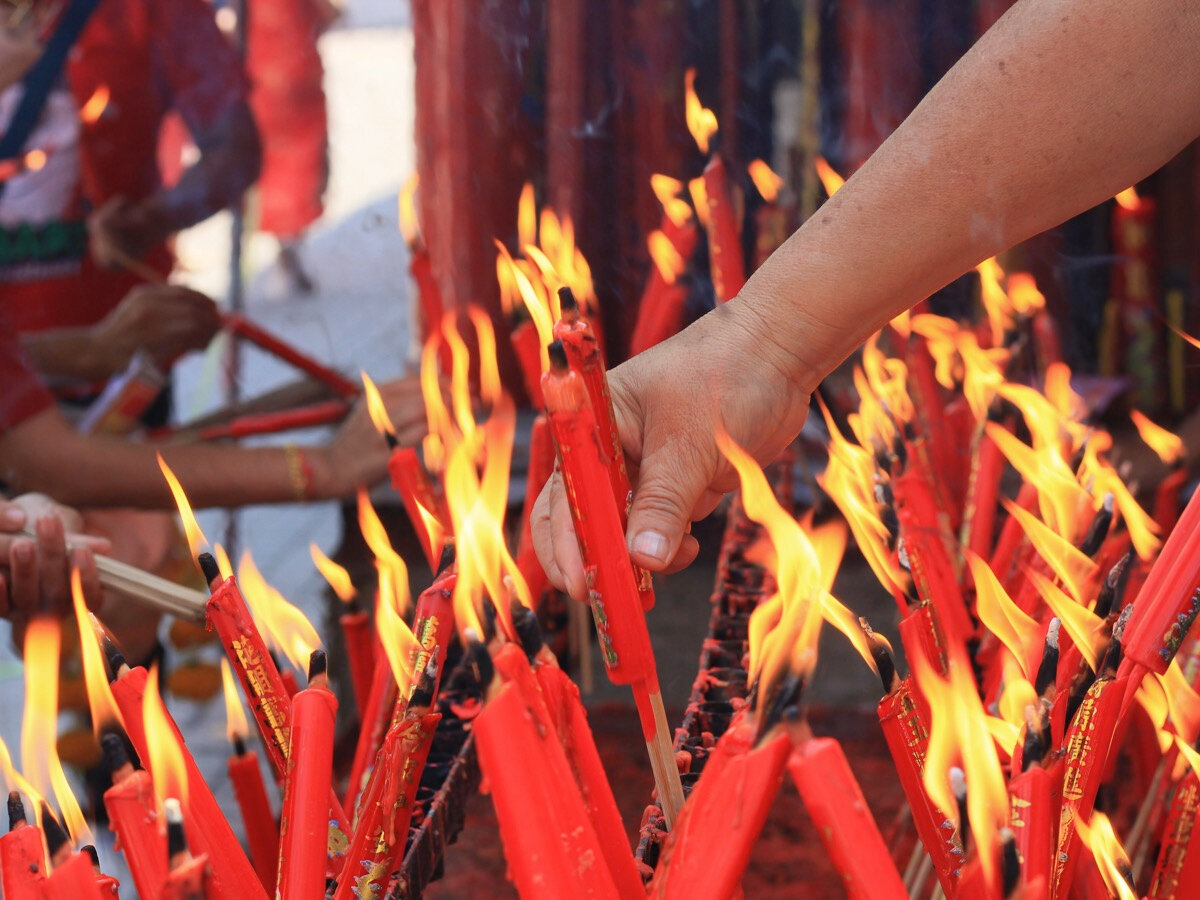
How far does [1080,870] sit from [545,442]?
0.69 meters

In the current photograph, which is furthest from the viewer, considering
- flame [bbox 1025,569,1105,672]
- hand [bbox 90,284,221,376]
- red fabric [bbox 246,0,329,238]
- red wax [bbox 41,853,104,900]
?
red fabric [bbox 246,0,329,238]

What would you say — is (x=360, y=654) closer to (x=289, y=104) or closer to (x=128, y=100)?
(x=128, y=100)

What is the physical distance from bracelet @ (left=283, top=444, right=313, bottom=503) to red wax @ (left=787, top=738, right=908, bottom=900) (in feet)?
5.80

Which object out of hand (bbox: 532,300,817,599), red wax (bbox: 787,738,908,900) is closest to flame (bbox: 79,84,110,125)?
hand (bbox: 532,300,817,599)

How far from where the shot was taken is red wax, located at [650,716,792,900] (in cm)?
55

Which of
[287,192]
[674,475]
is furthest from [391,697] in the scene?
[287,192]

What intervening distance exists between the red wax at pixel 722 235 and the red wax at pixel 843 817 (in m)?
0.97

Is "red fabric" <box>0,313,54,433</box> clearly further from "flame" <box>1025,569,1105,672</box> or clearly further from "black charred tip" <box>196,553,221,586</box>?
"flame" <box>1025,569,1105,672</box>

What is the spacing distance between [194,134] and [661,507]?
2456mm

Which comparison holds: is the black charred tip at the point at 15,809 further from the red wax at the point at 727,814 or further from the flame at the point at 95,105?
the flame at the point at 95,105

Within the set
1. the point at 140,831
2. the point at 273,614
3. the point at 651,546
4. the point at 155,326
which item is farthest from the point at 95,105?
the point at 140,831

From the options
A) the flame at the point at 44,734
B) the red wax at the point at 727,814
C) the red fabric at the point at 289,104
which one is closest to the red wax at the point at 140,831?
the flame at the point at 44,734

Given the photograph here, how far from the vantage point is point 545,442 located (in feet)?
4.20

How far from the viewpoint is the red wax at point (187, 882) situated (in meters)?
0.59
